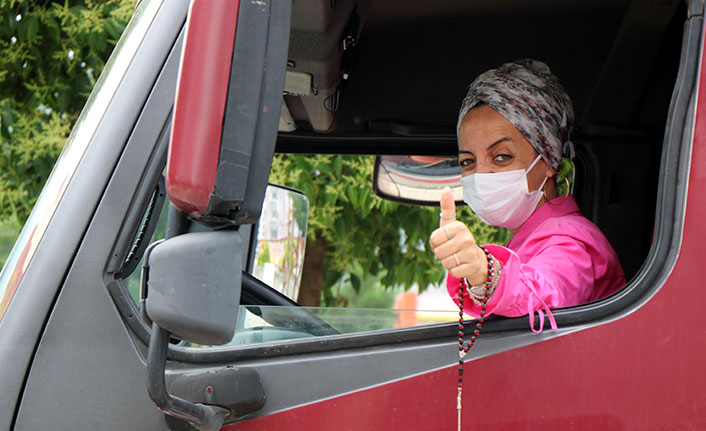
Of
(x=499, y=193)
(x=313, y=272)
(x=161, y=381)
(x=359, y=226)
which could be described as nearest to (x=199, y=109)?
(x=161, y=381)

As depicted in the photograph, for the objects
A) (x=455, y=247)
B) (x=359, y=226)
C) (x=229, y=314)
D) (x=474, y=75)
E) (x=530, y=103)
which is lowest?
(x=359, y=226)

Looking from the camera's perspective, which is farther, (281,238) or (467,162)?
(281,238)

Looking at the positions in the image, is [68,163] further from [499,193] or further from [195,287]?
[499,193]

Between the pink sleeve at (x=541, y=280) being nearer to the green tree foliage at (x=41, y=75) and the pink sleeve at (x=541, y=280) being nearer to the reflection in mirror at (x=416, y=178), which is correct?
the reflection in mirror at (x=416, y=178)

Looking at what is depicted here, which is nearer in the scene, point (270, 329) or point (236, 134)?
point (236, 134)

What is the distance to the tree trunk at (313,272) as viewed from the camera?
4.98 meters

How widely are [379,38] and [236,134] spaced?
4.86 ft

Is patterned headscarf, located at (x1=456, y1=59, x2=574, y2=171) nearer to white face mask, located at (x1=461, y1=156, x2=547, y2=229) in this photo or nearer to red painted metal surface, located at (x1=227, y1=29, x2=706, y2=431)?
white face mask, located at (x1=461, y1=156, x2=547, y2=229)

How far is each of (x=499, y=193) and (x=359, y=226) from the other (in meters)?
2.95

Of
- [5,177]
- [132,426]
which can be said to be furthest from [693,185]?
[5,177]

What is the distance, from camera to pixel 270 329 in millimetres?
1612

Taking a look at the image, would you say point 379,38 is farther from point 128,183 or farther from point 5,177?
point 5,177

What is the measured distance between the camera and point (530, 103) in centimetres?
192

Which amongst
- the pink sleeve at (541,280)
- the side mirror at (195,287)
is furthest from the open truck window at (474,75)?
the side mirror at (195,287)
